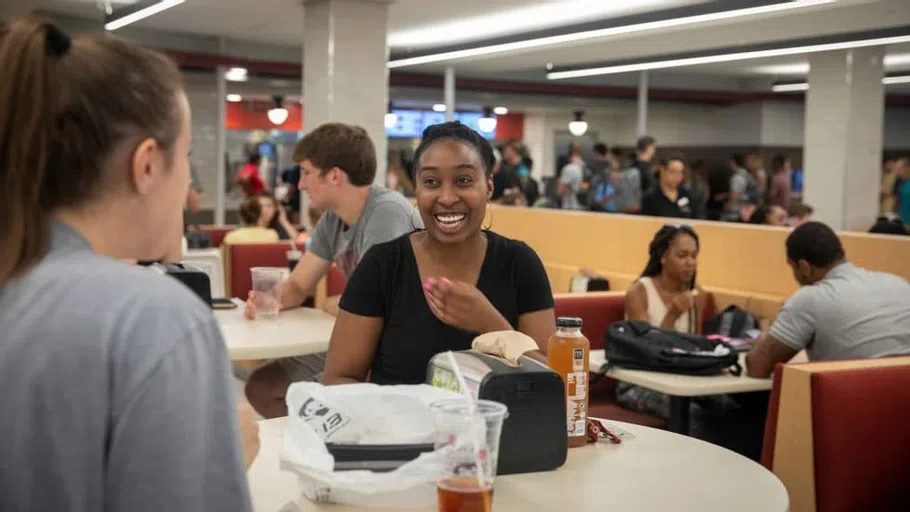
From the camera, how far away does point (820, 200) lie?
1214cm

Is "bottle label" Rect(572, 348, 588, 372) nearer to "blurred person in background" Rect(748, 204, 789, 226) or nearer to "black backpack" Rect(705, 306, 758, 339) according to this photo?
"black backpack" Rect(705, 306, 758, 339)

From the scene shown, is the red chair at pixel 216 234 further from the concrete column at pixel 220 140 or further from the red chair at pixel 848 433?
the red chair at pixel 848 433

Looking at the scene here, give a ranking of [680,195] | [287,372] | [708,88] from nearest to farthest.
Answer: [287,372] < [680,195] < [708,88]

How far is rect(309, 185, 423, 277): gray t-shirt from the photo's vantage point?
148 inches

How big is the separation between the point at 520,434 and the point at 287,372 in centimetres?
247

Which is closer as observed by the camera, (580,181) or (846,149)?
(846,149)

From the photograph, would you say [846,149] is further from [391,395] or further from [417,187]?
[391,395]

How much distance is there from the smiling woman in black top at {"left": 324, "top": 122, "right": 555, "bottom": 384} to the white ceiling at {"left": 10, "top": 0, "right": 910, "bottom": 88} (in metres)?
6.89

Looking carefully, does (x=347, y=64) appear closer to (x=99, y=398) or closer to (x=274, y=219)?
(x=274, y=219)

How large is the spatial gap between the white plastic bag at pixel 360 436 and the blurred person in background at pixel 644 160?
397 inches

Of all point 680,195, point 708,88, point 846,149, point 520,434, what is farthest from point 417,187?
point 708,88

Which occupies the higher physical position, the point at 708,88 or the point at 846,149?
the point at 708,88

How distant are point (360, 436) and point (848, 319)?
2.52m

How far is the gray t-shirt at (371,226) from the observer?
376 cm
